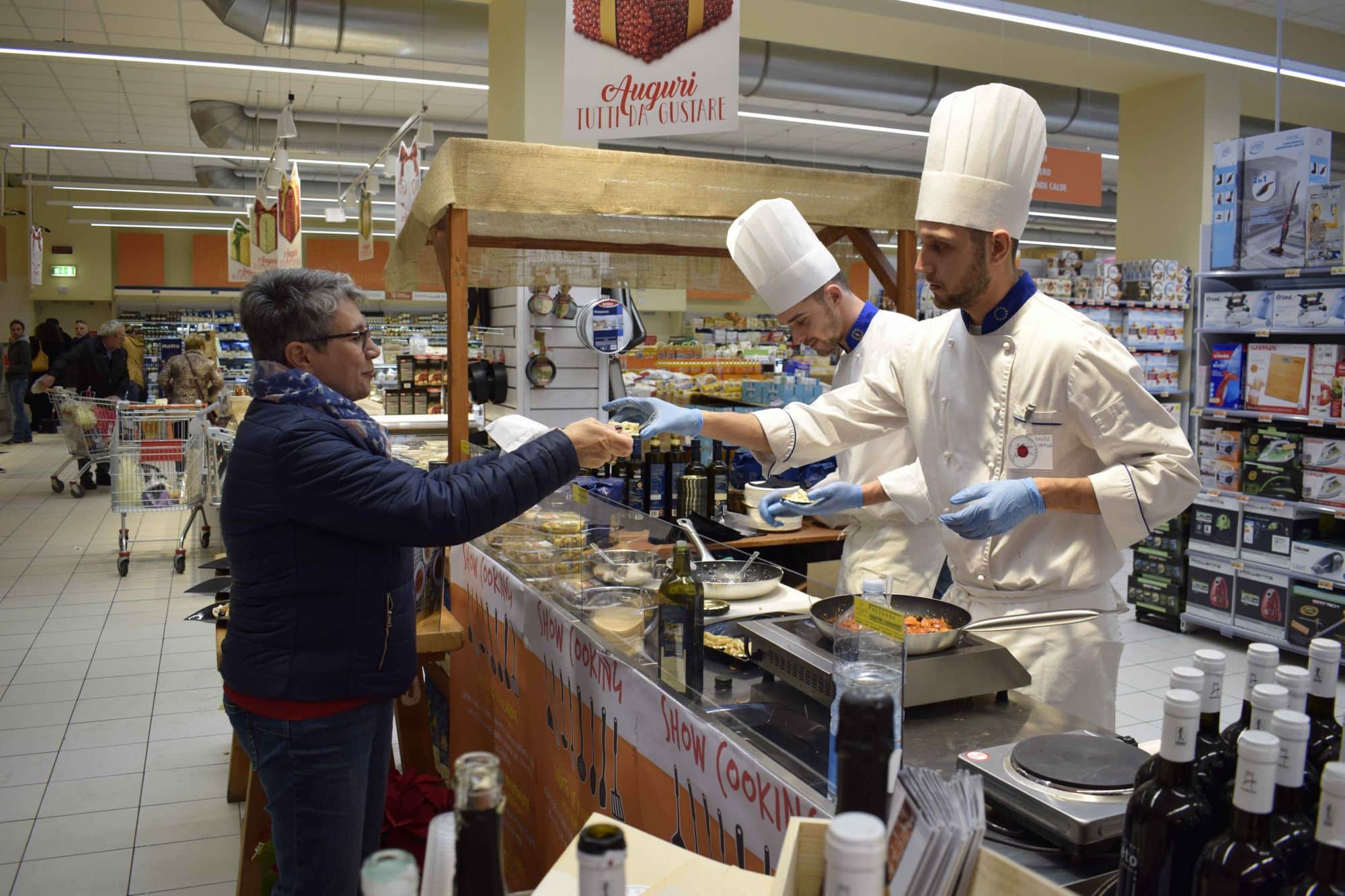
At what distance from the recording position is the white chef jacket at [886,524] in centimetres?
337

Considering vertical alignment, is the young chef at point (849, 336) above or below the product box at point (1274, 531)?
above

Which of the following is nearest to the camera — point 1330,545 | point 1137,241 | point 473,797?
point 473,797

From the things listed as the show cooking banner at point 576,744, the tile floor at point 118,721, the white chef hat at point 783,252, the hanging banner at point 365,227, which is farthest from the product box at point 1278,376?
the hanging banner at point 365,227

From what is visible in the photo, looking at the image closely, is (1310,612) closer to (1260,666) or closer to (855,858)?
(1260,666)

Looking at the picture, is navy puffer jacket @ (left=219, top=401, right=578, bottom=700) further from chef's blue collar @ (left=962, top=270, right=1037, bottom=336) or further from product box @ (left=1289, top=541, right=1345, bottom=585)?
product box @ (left=1289, top=541, right=1345, bottom=585)

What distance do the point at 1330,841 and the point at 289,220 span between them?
29.4 ft

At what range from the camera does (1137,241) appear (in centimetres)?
997

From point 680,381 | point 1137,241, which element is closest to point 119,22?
point 680,381

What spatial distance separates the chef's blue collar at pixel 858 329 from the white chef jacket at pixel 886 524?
2 centimetres

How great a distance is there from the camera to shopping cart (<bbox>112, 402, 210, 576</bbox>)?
7.69 metres

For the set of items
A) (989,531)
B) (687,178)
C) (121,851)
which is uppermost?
(687,178)

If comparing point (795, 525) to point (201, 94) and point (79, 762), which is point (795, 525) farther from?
point (201, 94)

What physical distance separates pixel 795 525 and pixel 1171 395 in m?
6.55

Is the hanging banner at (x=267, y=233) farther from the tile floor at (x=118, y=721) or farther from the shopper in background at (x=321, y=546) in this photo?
the shopper in background at (x=321, y=546)
